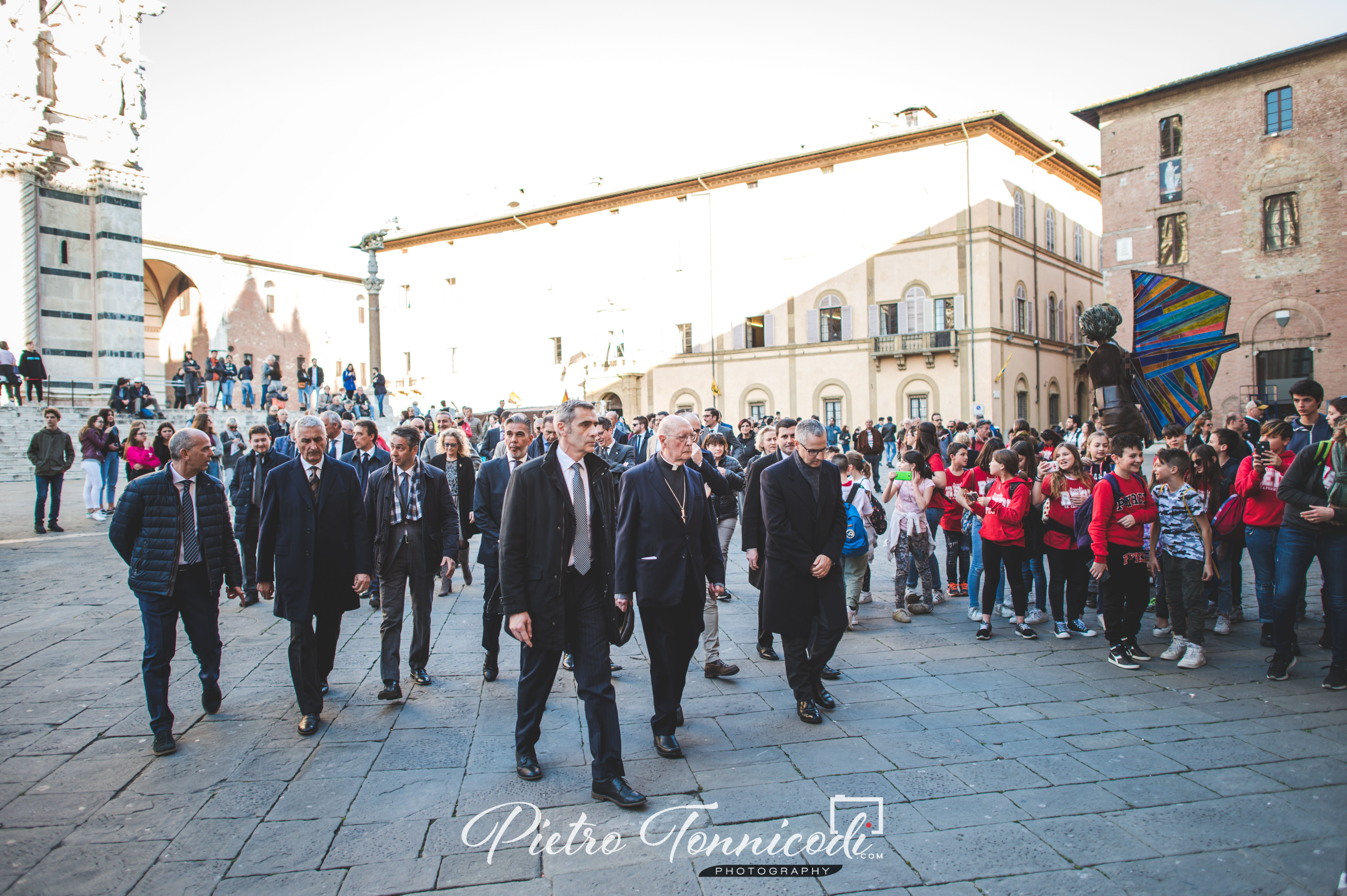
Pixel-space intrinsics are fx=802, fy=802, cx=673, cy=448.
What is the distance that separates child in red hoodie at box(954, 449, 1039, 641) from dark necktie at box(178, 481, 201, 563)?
5737 millimetres

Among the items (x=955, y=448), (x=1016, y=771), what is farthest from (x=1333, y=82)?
(x=1016, y=771)

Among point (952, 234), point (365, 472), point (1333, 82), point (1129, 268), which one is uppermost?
point (1333, 82)

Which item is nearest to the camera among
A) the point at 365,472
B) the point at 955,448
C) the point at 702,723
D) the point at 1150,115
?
the point at 702,723

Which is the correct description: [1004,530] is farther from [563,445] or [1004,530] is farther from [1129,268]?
[1129,268]

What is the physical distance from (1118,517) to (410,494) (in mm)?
5056

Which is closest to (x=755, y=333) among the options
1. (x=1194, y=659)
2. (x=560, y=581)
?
(x=1194, y=659)

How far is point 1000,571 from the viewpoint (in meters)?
6.67

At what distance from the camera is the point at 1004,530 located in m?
6.57

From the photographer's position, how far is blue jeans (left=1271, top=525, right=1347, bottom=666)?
511cm

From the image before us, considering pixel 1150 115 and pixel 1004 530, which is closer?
pixel 1004 530

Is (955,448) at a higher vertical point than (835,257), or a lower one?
lower

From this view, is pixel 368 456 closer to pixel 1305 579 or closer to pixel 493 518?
pixel 493 518

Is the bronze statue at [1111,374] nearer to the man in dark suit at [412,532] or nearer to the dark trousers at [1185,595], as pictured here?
the dark trousers at [1185,595]

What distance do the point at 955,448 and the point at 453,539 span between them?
4.93 m
